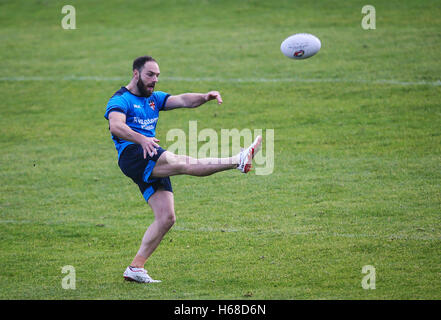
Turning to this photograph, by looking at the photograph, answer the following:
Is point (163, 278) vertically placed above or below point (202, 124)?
below

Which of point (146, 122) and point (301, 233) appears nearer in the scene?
point (146, 122)

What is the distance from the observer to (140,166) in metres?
7.80

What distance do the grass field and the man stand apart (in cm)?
73

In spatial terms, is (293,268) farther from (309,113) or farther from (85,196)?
(309,113)

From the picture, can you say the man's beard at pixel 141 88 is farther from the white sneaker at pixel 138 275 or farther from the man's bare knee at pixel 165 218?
the white sneaker at pixel 138 275

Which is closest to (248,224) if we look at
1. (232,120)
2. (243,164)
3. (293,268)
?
(293,268)

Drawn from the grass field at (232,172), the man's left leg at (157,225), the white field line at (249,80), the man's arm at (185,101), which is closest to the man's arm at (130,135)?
the man's left leg at (157,225)

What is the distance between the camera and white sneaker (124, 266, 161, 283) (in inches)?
312

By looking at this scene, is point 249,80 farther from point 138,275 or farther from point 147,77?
point 138,275

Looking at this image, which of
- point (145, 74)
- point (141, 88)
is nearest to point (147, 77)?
point (145, 74)

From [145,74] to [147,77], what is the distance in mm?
47

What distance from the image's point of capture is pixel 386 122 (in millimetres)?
15828

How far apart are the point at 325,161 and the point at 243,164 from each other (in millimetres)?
6548

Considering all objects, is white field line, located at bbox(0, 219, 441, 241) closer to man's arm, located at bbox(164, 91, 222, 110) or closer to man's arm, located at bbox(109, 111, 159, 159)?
man's arm, located at bbox(164, 91, 222, 110)
